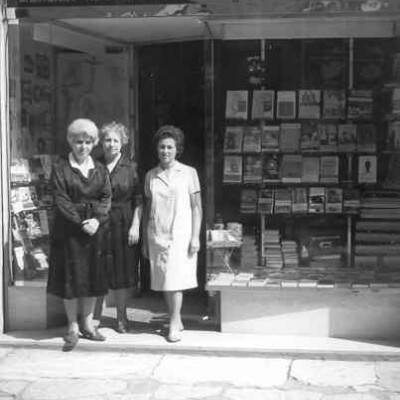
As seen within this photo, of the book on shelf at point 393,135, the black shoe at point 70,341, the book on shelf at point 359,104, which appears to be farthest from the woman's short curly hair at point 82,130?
the book on shelf at point 393,135

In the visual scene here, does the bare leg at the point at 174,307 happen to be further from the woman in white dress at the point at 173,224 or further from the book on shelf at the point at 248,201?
the book on shelf at the point at 248,201

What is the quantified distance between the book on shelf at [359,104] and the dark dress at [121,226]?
1834mm

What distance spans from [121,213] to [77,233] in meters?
0.43

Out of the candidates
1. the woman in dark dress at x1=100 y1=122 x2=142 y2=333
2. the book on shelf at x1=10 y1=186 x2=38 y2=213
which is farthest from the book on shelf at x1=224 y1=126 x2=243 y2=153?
the book on shelf at x1=10 y1=186 x2=38 y2=213

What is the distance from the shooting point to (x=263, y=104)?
686cm

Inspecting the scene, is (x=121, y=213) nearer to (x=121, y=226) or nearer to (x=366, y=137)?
(x=121, y=226)

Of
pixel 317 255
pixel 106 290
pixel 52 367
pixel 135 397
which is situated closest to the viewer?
pixel 135 397

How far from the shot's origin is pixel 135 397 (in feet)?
17.2

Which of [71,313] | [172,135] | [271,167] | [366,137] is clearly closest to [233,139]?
[271,167]

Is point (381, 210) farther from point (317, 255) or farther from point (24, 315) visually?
point (24, 315)

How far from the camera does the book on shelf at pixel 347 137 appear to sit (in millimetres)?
6758

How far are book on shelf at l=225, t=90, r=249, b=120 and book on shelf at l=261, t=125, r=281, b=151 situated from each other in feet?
0.71

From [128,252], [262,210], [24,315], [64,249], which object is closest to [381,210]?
[262,210]

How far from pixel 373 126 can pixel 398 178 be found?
1.54 ft
